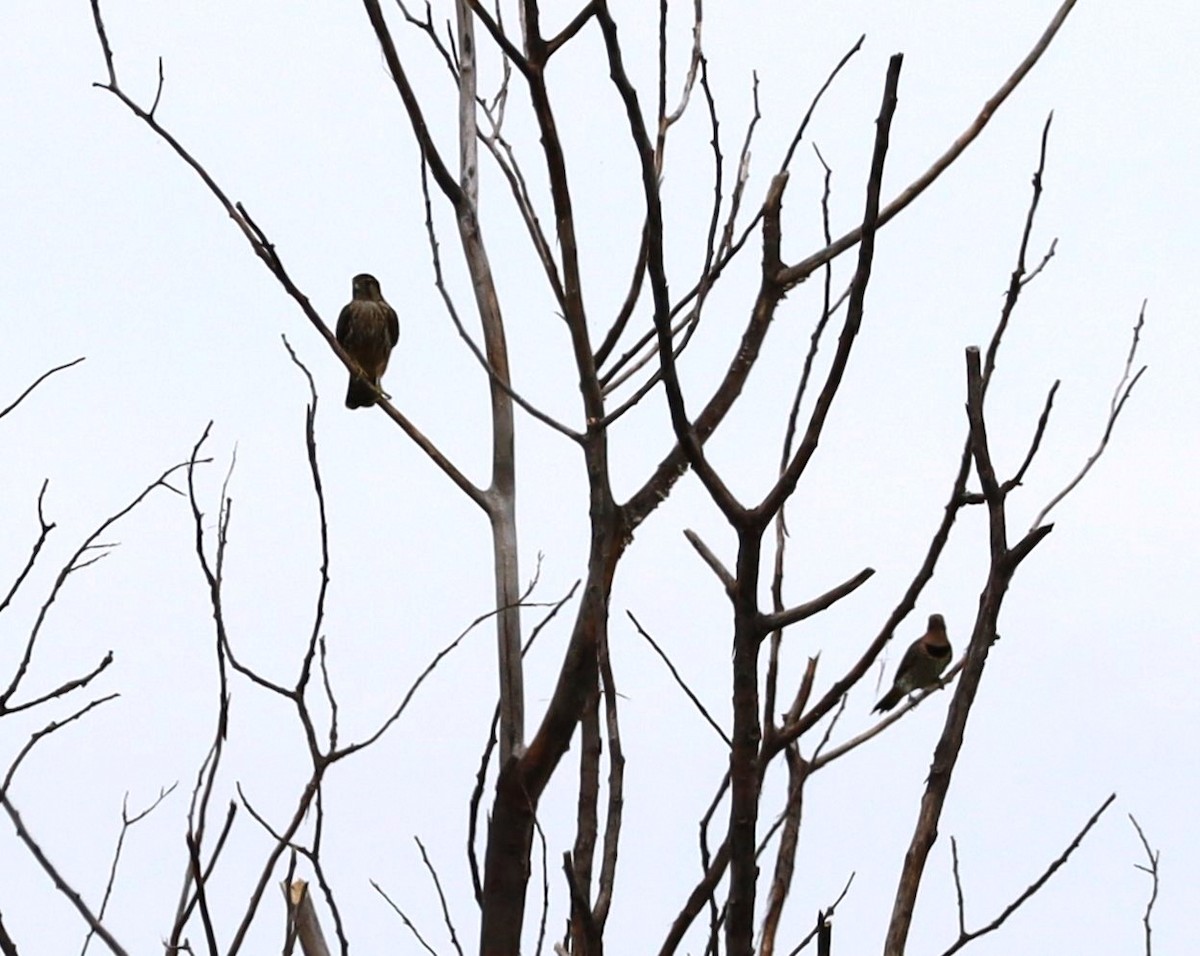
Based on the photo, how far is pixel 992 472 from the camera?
216 cm

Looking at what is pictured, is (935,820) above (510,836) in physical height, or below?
below

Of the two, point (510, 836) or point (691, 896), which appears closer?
point (691, 896)

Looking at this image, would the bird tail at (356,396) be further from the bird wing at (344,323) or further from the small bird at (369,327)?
the bird wing at (344,323)

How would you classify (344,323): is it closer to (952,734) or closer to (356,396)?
(356,396)

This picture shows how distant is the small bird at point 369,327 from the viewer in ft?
26.6

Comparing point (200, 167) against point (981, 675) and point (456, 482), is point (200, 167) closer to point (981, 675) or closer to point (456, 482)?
point (456, 482)

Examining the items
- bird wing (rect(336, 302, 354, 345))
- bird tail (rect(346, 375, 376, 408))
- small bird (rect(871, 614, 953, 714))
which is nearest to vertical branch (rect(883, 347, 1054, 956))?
small bird (rect(871, 614, 953, 714))

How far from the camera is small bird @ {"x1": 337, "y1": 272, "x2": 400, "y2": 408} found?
8094 mm

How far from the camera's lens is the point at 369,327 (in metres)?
8.15

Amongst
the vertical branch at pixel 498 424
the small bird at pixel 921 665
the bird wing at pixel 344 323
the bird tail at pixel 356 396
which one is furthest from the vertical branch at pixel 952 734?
the bird wing at pixel 344 323

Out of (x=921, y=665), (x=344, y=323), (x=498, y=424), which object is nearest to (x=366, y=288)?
(x=344, y=323)

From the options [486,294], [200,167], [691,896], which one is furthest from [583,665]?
[200,167]

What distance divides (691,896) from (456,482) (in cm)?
131

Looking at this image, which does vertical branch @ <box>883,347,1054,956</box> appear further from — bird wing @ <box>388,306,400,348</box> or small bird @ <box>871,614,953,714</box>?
bird wing @ <box>388,306,400,348</box>
